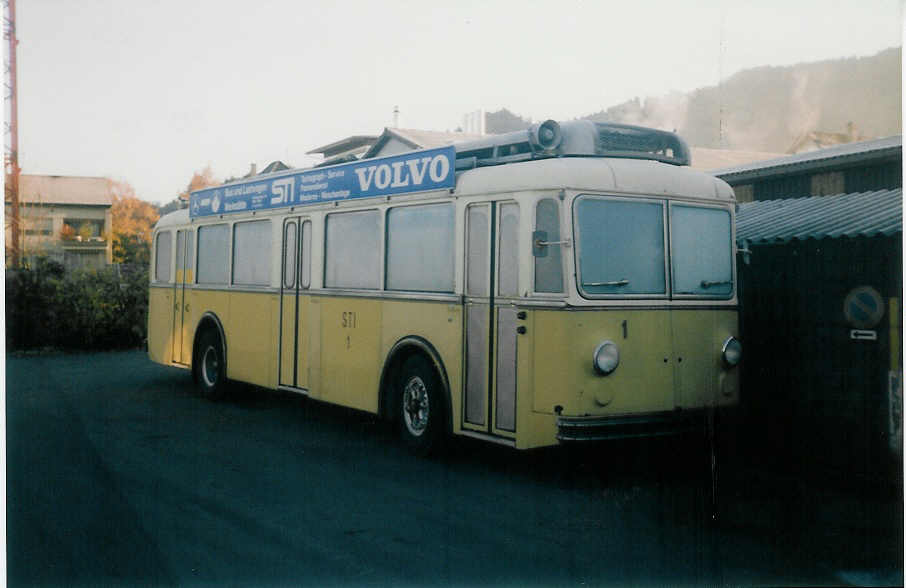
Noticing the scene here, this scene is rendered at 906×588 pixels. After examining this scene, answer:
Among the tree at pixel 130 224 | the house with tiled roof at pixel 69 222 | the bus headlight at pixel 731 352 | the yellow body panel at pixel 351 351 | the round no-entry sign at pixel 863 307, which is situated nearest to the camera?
the round no-entry sign at pixel 863 307

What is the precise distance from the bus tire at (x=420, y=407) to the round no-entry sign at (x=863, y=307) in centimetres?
355

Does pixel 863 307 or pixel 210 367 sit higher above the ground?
pixel 863 307

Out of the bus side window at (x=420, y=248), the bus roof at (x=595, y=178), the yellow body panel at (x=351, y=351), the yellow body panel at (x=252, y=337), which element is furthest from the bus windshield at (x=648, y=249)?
the yellow body panel at (x=252, y=337)

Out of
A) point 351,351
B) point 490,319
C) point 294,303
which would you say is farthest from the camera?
point 294,303

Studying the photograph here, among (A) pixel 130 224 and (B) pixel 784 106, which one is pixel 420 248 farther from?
(A) pixel 130 224

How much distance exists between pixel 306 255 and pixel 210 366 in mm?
3122

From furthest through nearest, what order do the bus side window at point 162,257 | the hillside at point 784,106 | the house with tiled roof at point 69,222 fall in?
the house with tiled roof at point 69,222 → the bus side window at point 162,257 → the hillside at point 784,106

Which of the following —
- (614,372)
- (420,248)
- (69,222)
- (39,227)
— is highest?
(69,222)

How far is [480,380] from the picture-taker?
821 cm

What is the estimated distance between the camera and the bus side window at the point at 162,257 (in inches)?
562

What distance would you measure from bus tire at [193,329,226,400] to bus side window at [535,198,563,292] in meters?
6.15

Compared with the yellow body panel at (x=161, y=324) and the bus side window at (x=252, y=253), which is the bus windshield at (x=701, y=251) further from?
the yellow body panel at (x=161, y=324)

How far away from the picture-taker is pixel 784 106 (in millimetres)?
9727

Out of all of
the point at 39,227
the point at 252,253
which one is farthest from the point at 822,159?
the point at 39,227
